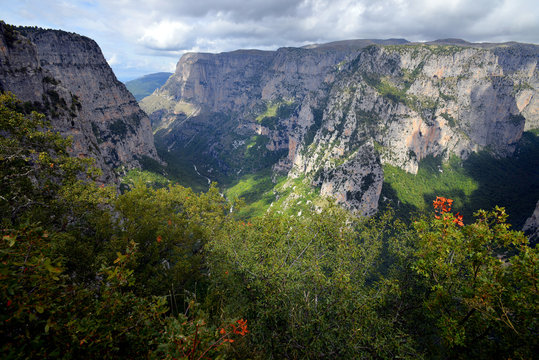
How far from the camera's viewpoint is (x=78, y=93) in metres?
125

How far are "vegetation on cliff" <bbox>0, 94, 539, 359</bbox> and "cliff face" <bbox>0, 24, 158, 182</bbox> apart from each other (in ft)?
134

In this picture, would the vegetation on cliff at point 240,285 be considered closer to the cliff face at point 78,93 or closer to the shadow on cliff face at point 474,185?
the cliff face at point 78,93

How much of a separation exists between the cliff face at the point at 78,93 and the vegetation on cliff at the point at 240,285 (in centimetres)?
4077

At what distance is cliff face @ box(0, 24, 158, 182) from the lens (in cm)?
5000

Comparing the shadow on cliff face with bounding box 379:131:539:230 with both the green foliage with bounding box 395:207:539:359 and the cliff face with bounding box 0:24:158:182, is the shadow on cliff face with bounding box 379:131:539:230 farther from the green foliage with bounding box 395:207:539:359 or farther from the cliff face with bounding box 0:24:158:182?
the cliff face with bounding box 0:24:158:182

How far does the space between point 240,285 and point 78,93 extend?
6167 inches

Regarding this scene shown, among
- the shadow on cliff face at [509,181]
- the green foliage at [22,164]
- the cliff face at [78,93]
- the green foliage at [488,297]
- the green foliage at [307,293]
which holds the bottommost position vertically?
the shadow on cliff face at [509,181]

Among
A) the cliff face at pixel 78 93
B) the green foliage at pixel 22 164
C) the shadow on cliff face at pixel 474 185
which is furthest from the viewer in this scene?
the shadow on cliff face at pixel 474 185

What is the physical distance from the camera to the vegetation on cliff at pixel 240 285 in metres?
5.45

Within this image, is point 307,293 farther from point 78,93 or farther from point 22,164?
point 78,93

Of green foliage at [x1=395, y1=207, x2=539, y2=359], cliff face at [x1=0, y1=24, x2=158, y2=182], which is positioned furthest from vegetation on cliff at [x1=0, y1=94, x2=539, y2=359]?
cliff face at [x1=0, y1=24, x2=158, y2=182]

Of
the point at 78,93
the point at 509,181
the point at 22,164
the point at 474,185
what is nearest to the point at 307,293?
the point at 22,164

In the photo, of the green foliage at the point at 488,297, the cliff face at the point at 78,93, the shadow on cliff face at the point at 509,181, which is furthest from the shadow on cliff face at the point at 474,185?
the cliff face at the point at 78,93

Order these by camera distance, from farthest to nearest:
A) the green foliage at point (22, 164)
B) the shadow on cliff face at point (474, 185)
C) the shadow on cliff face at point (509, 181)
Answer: the shadow on cliff face at point (474, 185), the shadow on cliff face at point (509, 181), the green foliage at point (22, 164)
